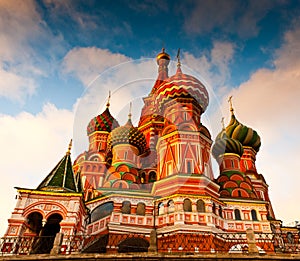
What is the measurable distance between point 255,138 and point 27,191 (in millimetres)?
23332

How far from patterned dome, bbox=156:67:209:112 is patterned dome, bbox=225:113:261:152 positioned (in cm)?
654

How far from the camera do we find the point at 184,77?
2403 cm

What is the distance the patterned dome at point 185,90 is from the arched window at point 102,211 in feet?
34.0

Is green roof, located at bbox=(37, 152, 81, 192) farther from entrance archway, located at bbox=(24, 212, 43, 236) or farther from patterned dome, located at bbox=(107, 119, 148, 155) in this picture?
patterned dome, located at bbox=(107, 119, 148, 155)

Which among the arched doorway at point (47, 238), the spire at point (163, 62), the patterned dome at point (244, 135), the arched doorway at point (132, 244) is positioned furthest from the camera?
the spire at point (163, 62)

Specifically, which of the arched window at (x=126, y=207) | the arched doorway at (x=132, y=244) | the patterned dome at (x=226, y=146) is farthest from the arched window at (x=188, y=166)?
the patterned dome at (x=226, y=146)

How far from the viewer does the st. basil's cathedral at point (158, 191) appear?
13202 millimetres

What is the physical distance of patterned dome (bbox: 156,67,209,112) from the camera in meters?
22.6

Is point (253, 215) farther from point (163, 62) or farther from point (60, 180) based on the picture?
point (163, 62)

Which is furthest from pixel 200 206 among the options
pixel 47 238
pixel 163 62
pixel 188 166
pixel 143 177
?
pixel 163 62

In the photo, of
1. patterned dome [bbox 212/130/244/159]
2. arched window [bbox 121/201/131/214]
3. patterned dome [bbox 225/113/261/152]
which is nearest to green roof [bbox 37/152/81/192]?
arched window [bbox 121/201/131/214]

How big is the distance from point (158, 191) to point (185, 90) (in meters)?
9.36

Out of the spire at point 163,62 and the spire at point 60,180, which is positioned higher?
the spire at point 163,62

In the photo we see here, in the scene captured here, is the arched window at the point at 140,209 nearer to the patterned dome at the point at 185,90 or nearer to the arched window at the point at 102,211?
the arched window at the point at 102,211
